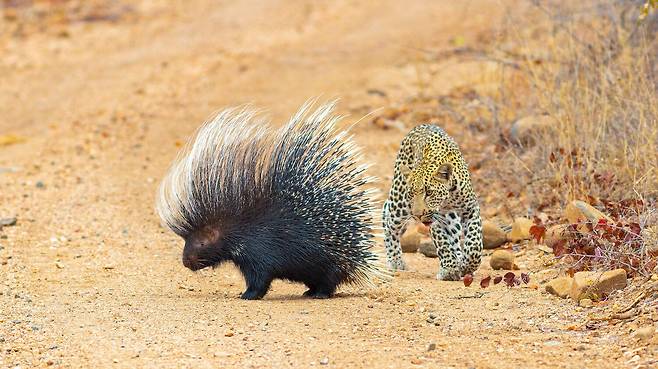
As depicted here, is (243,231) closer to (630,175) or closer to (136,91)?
(630,175)

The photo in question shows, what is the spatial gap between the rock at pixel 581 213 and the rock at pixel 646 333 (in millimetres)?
1925

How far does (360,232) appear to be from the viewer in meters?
6.86

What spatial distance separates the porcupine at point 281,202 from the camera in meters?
6.73

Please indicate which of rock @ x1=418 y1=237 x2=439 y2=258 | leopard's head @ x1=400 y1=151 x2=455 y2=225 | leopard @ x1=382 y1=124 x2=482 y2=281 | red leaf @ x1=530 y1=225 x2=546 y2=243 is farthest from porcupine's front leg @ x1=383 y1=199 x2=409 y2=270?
red leaf @ x1=530 y1=225 x2=546 y2=243

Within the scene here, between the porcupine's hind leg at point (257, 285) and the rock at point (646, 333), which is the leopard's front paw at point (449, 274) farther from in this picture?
the rock at point (646, 333)

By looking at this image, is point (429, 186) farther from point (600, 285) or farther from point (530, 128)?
point (530, 128)

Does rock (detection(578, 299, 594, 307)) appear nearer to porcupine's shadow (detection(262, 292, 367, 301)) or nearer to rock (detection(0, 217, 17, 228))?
porcupine's shadow (detection(262, 292, 367, 301))

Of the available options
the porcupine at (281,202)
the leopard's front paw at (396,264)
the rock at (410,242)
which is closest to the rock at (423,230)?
the rock at (410,242)

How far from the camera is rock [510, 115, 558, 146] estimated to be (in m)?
9.08

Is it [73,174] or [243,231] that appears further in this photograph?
[73,174]

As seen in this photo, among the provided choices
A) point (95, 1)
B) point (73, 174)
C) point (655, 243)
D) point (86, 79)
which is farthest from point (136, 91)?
point (655, 243)

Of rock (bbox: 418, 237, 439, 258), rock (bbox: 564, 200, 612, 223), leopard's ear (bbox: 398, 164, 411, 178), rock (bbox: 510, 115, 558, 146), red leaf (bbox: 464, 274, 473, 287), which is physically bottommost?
rock (bbox: 418, 237, 439, 258)

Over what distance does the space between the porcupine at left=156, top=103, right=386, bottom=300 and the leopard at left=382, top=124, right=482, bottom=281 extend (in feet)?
1.14

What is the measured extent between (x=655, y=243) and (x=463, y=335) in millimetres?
1433
